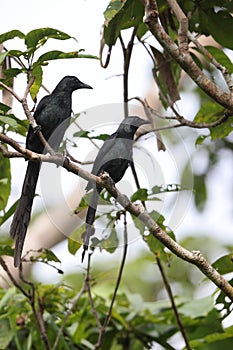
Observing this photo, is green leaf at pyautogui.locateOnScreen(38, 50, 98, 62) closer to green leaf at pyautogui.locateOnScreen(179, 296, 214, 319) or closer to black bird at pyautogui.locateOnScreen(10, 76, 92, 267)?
black bird at pyautogui.locateOnScreen(10, 76, 92, 267)

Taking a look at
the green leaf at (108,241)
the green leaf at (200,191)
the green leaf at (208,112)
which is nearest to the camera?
the green leaf at (108,241)

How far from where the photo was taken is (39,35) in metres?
2.37

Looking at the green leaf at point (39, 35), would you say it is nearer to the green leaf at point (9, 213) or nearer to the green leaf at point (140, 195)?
the green leaf at point (140, 195)

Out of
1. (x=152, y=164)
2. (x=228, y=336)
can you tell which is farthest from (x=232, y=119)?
(x=228, y=336)

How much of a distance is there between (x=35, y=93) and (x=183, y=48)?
0.52m

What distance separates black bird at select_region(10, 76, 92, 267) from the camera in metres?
2.78

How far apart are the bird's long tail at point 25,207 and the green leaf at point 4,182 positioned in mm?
190

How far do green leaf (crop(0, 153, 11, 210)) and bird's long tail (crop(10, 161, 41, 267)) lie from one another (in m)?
0.19

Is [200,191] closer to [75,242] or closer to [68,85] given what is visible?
[68,85]

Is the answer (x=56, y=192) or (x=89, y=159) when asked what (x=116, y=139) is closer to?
(x=89, y=159)

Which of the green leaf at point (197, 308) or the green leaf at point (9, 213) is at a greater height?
the green leaf at point (9, 213)

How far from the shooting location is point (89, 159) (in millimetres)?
3154

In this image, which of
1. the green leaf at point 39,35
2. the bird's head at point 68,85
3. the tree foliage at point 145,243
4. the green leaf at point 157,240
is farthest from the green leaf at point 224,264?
the bird's head at point 68,85

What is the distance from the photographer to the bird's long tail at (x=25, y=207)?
109 inches
